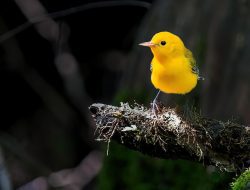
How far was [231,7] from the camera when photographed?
5273 millimetres

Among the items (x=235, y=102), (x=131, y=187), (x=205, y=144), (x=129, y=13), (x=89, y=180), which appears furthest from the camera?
(x=89, y=180)

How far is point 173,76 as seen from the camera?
2955mm

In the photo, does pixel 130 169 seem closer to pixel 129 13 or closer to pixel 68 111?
pixel 129 13

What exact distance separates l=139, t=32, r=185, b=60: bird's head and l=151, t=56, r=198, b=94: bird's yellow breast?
0.03 metres

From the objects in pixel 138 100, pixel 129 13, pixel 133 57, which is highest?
pixel 129 13

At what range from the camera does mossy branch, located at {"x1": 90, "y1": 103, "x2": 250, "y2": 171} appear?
295cm

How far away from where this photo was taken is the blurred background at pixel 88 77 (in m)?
5.30

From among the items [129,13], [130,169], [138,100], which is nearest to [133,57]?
[138,100]

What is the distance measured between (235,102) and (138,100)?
1036mm

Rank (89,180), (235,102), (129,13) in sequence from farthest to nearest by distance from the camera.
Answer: (89,180) → (129,13) → (235,102)

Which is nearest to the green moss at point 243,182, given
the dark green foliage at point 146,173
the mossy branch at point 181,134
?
the mossy branch at point 181,134

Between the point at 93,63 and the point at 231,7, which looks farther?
the point at 93,63

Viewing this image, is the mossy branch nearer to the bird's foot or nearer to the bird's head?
the bird's foot

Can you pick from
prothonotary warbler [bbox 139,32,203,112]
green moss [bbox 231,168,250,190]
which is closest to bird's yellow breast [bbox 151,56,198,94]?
prothonotary warbler [bbox 139,32,203,112]
